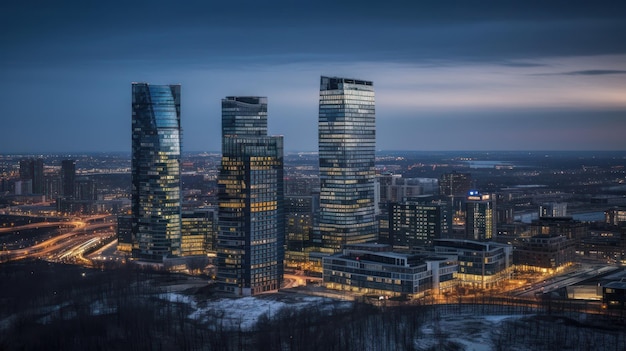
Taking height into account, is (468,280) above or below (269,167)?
below

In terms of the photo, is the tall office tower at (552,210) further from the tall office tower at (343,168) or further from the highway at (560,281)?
the tall office tower at (343,168)

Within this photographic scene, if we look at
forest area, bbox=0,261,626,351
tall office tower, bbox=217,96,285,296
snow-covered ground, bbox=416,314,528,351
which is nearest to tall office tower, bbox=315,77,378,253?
tall office tower, bbox=217,96,285,296

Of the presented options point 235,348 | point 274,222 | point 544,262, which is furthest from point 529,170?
point 235,348

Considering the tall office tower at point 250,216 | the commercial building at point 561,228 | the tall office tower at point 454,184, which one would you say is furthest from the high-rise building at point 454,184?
the tall office tower at point 250,216

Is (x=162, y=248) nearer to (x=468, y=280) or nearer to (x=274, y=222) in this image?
(x=274, y=222)

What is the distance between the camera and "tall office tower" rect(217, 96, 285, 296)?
1855 inches

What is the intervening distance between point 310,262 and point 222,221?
10077 millimetres

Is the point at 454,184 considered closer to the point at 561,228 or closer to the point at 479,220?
the point at 479,220

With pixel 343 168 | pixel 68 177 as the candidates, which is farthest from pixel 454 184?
pixel 68 177

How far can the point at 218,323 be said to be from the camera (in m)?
39.9

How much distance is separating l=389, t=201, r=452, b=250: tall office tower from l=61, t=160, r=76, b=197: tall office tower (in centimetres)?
5166

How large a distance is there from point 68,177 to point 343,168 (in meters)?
55.0

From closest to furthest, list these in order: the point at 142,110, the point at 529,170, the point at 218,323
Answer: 1. the point at 218,323
2. the point at 142,110
3. the point at 529,170

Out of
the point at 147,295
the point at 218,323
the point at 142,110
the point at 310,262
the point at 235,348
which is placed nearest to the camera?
the point at 235,348
